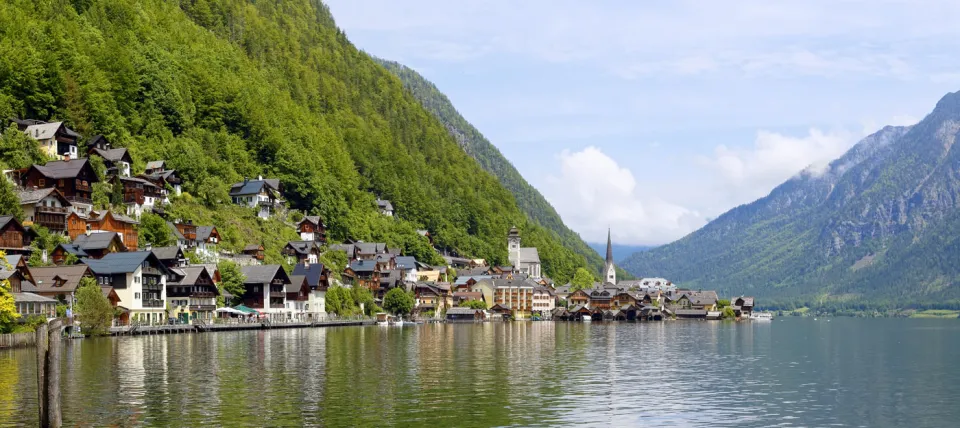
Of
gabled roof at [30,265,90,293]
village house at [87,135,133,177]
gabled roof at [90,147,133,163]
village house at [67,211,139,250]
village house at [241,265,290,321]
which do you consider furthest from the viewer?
village house at [241,265,290,321]

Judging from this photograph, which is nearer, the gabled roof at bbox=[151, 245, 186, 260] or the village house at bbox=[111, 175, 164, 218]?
the gabled roof at bbox=[151, 245, 186, 260]

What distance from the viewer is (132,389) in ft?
178

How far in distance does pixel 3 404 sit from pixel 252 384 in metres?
13.6

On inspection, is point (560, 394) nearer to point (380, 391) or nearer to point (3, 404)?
point (380, 391)

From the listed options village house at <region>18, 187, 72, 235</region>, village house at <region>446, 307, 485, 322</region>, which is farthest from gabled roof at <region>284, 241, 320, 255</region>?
village house at <region>18, 187, 72, 235</region>

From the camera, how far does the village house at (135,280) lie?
11231cm

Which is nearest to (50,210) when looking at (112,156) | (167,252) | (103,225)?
(103,225)

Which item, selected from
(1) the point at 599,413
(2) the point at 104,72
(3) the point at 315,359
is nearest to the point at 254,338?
(3) the point at 315,359

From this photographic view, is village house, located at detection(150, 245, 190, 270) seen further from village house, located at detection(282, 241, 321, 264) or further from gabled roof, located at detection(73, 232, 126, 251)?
village house, located at detection(282, 241, 321, 264)

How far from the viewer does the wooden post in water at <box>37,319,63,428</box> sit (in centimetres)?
3800

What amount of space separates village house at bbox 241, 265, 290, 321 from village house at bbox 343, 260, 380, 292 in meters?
29.6

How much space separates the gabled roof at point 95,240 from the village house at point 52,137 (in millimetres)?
23447

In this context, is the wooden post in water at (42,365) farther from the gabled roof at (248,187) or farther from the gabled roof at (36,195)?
the gabled roof at (248,187)

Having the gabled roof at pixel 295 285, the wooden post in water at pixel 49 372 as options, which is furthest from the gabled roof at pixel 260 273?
the wooden post in water at pixel 49 372
